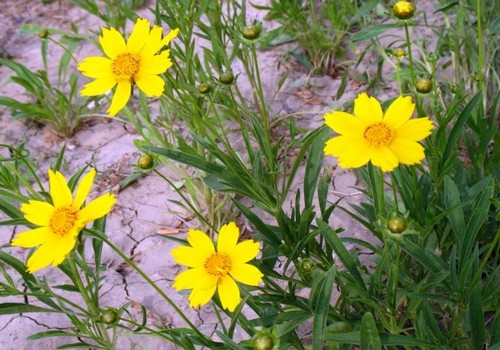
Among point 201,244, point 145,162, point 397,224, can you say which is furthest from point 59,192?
point 397,224

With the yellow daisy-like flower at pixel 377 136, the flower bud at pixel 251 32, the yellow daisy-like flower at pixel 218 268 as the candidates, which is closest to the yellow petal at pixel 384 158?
the yellow daisy-like flower at pixel 377 136

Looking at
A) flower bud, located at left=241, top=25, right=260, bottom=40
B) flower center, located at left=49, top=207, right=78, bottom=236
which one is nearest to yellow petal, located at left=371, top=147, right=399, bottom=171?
flower bud, located at left=241, top=25, right=260, bottom=40

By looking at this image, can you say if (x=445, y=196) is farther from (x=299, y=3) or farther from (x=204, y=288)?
(x=299, y=3)

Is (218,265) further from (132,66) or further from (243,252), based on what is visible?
(132,66)

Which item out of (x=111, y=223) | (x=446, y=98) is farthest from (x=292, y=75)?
(x=111, y=223)

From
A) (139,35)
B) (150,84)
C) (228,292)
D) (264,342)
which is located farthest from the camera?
(139,35)

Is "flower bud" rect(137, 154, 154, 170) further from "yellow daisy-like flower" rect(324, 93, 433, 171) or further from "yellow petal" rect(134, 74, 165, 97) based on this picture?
"yellow daisy-like flower" rect(324, 93, 433, 171)
